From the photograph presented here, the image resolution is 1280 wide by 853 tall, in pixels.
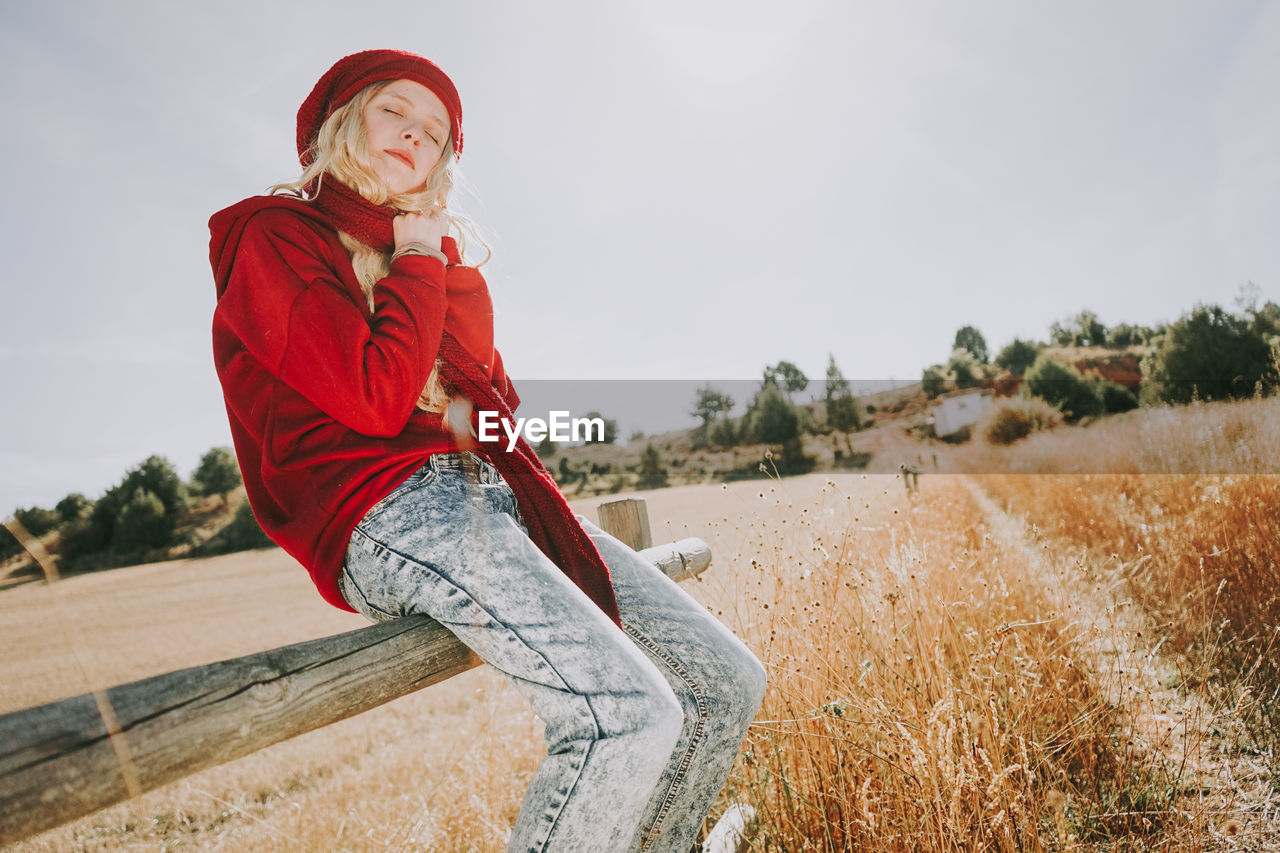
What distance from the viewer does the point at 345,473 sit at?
4.13 ft

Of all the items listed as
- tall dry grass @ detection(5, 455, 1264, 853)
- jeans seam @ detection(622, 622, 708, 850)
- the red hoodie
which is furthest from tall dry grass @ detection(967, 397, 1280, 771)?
the red hoodie

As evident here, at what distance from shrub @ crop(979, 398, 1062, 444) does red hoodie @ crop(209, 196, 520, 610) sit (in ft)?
89.6

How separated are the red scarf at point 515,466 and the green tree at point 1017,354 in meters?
54.8

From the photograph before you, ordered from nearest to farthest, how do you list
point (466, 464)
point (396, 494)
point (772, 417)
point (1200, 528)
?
point (396, 494), point (466, 464), point (1200, 528), point (772, 417)

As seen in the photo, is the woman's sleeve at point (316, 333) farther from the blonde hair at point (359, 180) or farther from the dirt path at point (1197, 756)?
the dirt path at point (1197, 756)

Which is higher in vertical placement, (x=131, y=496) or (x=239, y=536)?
(x=131, y=496)

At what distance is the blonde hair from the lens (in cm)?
146

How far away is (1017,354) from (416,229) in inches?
2241

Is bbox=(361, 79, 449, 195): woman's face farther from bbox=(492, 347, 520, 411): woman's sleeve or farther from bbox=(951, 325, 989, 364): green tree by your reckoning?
bbox=(951, 325, 989, 364): green tree

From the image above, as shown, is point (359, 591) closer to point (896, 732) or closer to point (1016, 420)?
point (896, 732)

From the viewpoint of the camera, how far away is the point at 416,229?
151 centimetres

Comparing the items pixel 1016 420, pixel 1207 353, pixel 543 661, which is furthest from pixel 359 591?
pixel 1207 353

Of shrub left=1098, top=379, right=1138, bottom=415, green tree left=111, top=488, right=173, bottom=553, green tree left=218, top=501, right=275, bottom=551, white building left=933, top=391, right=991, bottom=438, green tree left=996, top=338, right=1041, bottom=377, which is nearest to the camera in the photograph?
white building left=933, top=391, right=991, bottom=438

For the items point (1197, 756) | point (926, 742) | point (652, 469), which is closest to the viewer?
point (926, 742)
